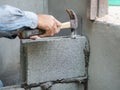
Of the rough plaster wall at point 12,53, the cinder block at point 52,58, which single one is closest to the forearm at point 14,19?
the cinder block at point 52,58

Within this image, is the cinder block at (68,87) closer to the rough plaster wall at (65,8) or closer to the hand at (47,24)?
the rough plaster wall at (65,8)

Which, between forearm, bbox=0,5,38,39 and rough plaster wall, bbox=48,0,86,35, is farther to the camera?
rough plaster wall, bbox=48,0,86,35

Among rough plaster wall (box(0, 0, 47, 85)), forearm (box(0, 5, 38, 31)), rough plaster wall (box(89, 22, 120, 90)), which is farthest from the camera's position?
rough plaster wall (box(0, 0, 47, 85))

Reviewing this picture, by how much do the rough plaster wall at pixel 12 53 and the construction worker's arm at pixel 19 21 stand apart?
32.6 inches

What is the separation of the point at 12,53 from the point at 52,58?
2.05ft

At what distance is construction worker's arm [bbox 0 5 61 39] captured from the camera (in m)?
1.19

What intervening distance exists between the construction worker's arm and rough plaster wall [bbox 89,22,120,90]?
1.17 feet

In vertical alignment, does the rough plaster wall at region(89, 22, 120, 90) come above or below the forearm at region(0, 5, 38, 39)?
below

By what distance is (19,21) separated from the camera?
1.22m

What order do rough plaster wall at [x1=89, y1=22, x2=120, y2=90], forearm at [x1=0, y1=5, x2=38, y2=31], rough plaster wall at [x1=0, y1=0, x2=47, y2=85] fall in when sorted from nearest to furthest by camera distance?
forearm at [x1=0, y1=5, x2=38, y2=31] < rough plaster wall at [x1=89, y1=22, x2=120, y2=90] < rough plaster wall at [x1=0, y1=0, x2=47, y2=85]

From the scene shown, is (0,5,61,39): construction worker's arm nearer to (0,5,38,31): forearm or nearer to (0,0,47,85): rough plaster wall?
(0,5,38,31): forearm

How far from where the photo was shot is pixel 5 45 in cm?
206

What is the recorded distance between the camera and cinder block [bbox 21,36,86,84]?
5.06 ft

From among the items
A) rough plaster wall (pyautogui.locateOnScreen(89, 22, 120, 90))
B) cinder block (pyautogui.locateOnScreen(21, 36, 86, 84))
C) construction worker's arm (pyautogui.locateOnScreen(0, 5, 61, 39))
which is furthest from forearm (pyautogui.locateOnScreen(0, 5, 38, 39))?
rough plaster wall (pyautogui.locateOnScreen(89, 22, 120, 90))
